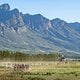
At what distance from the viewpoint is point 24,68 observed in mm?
77375

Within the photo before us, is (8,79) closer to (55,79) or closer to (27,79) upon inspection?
(27,79)

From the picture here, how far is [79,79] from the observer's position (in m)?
48.2

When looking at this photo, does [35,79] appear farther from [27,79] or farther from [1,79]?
[1,79]

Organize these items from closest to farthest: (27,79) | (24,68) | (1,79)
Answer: (1,79) < (27,79) < (24,68)

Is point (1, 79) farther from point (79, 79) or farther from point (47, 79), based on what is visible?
point (79, 79)

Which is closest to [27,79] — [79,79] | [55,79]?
[55,79]

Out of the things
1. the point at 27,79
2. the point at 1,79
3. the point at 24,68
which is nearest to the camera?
the point at 1,79

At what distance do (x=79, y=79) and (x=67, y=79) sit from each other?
78.9 inches

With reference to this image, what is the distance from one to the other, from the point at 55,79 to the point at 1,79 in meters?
8.36

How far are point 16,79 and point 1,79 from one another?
7.33 ft

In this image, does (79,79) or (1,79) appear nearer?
(1,79)

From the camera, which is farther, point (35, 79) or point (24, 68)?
point (24, 68)

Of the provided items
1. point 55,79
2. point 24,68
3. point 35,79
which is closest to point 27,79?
point 35,79

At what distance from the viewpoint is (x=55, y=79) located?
47.5 m
